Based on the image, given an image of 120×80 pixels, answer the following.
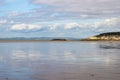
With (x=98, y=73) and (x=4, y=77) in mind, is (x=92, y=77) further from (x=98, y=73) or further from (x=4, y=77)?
(x=4, y=77)

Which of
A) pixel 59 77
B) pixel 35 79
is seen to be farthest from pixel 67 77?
pixel 35 79

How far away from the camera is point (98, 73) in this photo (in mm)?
21812

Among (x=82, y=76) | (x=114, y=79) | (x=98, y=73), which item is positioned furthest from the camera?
(x=98, y=73)

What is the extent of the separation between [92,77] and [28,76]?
3595 mm

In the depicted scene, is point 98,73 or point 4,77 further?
point 98,73

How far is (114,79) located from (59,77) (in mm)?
3054

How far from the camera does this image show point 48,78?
64.7ft

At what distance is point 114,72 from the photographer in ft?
72.9

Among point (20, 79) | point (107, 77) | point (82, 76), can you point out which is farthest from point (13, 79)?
point (107, 77)

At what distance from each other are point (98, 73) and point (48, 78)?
142 inches

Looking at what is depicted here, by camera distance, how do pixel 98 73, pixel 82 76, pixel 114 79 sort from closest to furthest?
pixel 114 79, pixel 82 76, pixel 98 73

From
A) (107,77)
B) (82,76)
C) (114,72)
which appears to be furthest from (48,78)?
(114,72)

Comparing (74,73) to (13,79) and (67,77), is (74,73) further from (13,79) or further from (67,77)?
(13,79)

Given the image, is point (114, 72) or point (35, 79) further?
point (114, 72)
